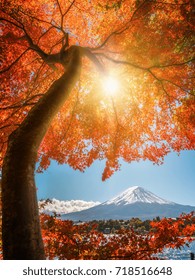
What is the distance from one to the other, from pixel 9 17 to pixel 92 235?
8.19 m

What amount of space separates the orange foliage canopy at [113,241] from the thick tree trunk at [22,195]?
3294 millimetres

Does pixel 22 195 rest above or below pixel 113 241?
above

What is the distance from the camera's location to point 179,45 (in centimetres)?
896

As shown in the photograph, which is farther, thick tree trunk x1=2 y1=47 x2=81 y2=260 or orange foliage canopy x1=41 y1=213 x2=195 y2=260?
orange foliage canopy x1=41 y1=213 x2=195 y2=260

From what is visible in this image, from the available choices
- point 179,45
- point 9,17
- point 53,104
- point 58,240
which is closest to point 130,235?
point 58,240

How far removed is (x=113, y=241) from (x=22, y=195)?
176 inches

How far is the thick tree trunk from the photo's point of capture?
11.0 feet

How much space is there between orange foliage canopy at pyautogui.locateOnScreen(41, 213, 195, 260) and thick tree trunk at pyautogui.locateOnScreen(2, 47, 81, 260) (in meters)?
3.29

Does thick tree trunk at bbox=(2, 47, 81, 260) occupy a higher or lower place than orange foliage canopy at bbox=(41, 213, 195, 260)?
higher

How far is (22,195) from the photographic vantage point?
3586 millimetres

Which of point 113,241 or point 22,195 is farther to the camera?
point 113,241
